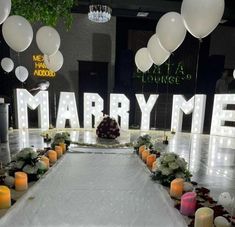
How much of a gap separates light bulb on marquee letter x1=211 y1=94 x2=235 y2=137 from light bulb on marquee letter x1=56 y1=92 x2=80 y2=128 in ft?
13.0

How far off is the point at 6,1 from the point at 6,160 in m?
2.19

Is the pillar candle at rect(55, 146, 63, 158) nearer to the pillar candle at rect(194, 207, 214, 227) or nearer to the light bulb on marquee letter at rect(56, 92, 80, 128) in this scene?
the pillar candle at rect(194, 207, 214, 227)

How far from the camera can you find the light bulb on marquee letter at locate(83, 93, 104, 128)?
668 cm

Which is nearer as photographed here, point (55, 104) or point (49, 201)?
point (49, 201)

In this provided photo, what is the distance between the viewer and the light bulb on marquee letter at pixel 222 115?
20.1 feet

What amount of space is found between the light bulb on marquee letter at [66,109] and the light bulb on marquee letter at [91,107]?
1.00 feet

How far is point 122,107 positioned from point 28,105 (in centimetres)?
265

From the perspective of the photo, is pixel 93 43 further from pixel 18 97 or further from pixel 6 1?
pixel 6 1

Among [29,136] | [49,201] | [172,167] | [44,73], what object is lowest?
[29,136]

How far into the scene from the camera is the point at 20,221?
56.4 inches

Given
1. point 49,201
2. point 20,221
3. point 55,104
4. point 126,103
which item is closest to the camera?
point 20,221

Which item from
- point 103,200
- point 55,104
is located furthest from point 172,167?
point 55,104

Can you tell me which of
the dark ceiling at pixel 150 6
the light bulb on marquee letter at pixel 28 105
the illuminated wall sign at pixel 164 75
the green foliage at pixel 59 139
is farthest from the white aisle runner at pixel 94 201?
the illuminated wall sign at pixel 164 75

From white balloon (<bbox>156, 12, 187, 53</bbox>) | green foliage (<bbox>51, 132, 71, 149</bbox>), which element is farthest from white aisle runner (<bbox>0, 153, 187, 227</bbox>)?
white balloon (<bbox>156, 12, 187, 53</bbox>)
